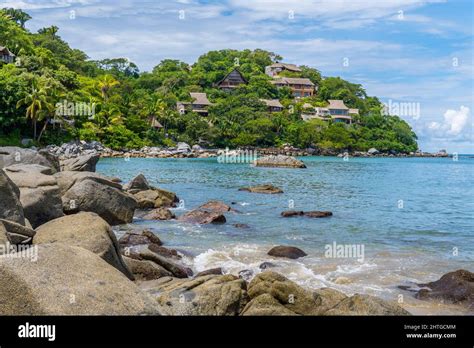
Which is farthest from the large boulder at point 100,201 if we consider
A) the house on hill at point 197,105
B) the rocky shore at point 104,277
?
the house on hill at point 197,105

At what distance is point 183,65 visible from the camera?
138875mm

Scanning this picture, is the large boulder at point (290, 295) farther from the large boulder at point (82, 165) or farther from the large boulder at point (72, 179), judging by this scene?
the large boulder at point (82, 165)

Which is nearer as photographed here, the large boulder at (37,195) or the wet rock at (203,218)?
the large boulder at (37,195)

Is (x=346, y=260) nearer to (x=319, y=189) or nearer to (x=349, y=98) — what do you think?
(x=319, y=189)

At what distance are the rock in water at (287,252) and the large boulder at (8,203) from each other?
748 cm

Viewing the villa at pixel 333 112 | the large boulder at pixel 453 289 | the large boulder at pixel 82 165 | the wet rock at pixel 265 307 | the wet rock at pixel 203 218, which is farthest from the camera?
the villa at pixel 333 112

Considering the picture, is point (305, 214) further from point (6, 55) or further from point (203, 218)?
point (6, 55)

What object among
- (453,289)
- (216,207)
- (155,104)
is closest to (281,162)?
(155,104)

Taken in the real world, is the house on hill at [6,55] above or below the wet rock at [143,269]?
above

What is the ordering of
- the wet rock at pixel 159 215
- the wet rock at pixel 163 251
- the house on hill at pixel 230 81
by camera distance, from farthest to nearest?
1. the house on hill at pixel 230 81
2. the wet rock at pixel 159 215
3. the wet rock at pixel 163 251

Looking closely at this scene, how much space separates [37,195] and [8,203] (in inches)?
132

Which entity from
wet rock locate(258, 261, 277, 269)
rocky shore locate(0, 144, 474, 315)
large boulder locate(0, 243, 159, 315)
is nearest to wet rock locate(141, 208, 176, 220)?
rocky shore locate(0, 144, 474, 315)

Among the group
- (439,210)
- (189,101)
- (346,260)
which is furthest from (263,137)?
(346,260)

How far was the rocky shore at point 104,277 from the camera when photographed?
544 cm
